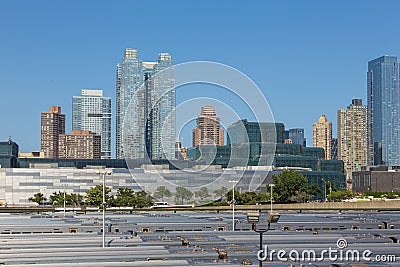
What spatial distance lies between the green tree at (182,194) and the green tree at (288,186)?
53.9 metres

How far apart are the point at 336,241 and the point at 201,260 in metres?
13.1

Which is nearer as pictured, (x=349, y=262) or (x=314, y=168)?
(x=349, y=262)

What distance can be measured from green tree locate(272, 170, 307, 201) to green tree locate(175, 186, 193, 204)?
177ft

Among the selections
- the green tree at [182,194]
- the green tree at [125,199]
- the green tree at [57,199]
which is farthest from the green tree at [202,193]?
the green tree at [57,199]

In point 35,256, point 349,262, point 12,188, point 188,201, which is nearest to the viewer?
point 349,262

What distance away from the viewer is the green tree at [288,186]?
130 meters

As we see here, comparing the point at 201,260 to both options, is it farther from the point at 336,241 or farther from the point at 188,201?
the point at 188,201

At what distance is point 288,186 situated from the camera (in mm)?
130500

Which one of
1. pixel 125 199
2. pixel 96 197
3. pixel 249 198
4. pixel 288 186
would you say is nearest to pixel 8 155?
pixel 96 197

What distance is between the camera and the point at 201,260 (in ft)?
102

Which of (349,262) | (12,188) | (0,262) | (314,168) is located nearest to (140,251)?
(0,262)

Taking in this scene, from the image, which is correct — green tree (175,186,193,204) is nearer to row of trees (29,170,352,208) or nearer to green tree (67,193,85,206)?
row of trees (29,170,352,208)

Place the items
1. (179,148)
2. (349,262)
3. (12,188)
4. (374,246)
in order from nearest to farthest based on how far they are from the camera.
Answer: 1. (349,262)
2. (374,246)
3. (179,148)
4. (12,188)

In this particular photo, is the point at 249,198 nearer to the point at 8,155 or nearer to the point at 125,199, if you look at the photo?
the point at 125,199
